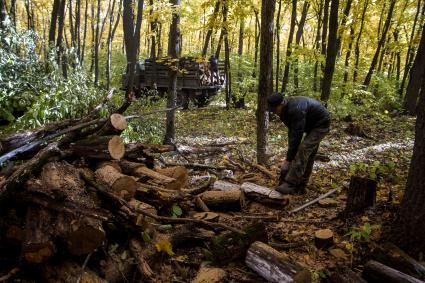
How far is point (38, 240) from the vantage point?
120 inches

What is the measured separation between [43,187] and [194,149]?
18.1 feet

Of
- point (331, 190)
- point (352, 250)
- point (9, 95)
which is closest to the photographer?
point (352, 250)

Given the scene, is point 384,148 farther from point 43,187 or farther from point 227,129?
point 43,187

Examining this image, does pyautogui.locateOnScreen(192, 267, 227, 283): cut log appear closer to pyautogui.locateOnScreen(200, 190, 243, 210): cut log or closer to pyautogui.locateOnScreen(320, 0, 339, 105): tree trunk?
pyautogui.locateOnScreen(200, 190, 243, 210): cut log

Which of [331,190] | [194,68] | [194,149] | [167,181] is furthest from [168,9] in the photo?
[194,68]

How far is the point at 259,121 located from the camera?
7301mm

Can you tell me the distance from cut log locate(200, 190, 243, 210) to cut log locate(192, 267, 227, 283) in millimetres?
1442

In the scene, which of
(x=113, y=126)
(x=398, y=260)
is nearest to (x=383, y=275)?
(x=398, y=260)

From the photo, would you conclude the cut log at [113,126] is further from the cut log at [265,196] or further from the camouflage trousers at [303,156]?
the camouflage trousers at [303,156]

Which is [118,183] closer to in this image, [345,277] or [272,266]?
[272,266]

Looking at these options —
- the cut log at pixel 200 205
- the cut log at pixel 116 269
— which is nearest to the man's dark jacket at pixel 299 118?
the cut log at pixel 200 205

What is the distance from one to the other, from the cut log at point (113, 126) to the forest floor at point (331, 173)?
1.96 meters

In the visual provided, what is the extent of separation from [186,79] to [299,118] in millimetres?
12373

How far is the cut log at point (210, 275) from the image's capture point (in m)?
3.40
